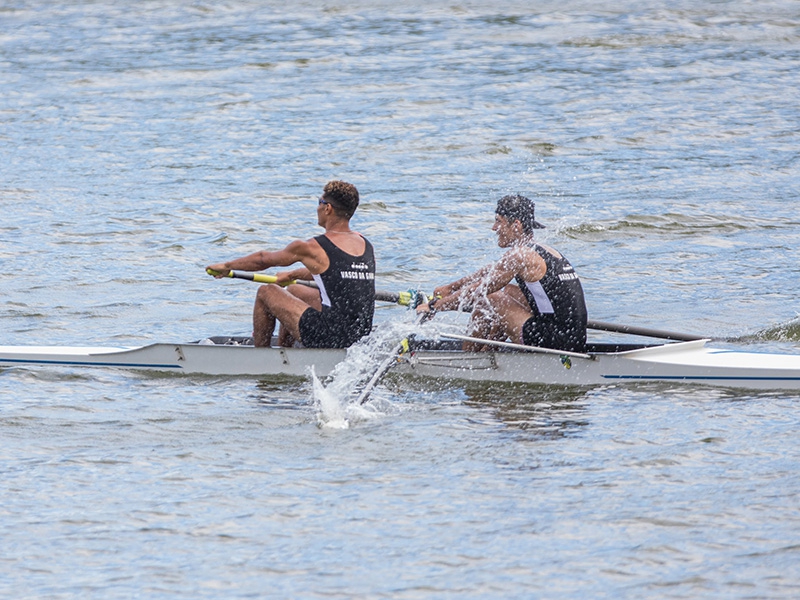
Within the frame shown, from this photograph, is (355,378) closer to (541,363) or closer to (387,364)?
(387,364)

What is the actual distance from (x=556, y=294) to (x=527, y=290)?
9.2 inches

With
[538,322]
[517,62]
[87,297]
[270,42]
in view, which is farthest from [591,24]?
[538,322]

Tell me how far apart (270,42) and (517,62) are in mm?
6468

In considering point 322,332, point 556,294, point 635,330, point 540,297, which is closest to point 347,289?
point 322,332

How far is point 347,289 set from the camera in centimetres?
948

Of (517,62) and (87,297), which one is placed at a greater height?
(517,62)

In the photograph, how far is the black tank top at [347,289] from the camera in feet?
30.9

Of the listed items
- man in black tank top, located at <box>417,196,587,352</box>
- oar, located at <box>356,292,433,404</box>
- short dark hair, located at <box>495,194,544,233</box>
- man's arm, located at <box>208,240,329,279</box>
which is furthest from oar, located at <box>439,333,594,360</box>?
man's arm, located at <box>208,240,329,279</box>

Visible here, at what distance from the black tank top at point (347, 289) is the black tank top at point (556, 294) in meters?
1.19

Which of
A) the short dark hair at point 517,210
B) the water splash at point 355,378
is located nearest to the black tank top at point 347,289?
the water splash at point 355,378

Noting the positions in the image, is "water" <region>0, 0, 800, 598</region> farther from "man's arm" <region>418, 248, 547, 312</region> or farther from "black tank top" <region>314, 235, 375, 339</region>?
"man's arm" <region>418, 248, 547, 312</region>

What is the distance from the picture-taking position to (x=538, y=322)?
9578mm

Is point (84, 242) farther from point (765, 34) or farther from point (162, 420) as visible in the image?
point (765, 34)

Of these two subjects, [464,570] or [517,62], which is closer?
[464,570]
